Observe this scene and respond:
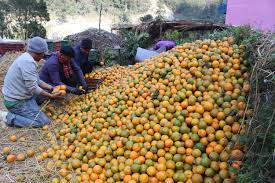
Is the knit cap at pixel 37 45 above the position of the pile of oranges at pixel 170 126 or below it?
above

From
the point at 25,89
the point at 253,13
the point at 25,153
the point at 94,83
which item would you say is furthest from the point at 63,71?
the point at 253,13

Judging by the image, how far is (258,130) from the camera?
252 centimetres

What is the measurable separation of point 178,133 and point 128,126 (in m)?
0.66

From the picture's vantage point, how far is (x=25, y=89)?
4.88 metres

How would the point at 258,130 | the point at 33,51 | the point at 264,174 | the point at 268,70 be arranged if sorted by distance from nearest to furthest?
the point at 264,174 < the point at 258,130 < the point at 268,70 < the point at 33,51

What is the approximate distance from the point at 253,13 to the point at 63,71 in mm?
5441

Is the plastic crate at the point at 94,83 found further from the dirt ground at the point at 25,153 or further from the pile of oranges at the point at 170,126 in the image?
the pile of oranges at the point at 170,126

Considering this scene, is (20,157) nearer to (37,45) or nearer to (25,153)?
(25,153)

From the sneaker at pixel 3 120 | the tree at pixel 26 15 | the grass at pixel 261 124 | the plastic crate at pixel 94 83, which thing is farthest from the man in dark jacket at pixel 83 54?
the tree at pixel 26 15

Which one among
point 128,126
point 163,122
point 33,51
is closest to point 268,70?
point 163,122

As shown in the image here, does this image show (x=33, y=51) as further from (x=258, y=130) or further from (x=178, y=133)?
(x=258, y=130)

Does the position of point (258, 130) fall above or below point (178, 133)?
above

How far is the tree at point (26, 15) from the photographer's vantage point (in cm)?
1412

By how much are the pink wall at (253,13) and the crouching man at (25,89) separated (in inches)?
184
